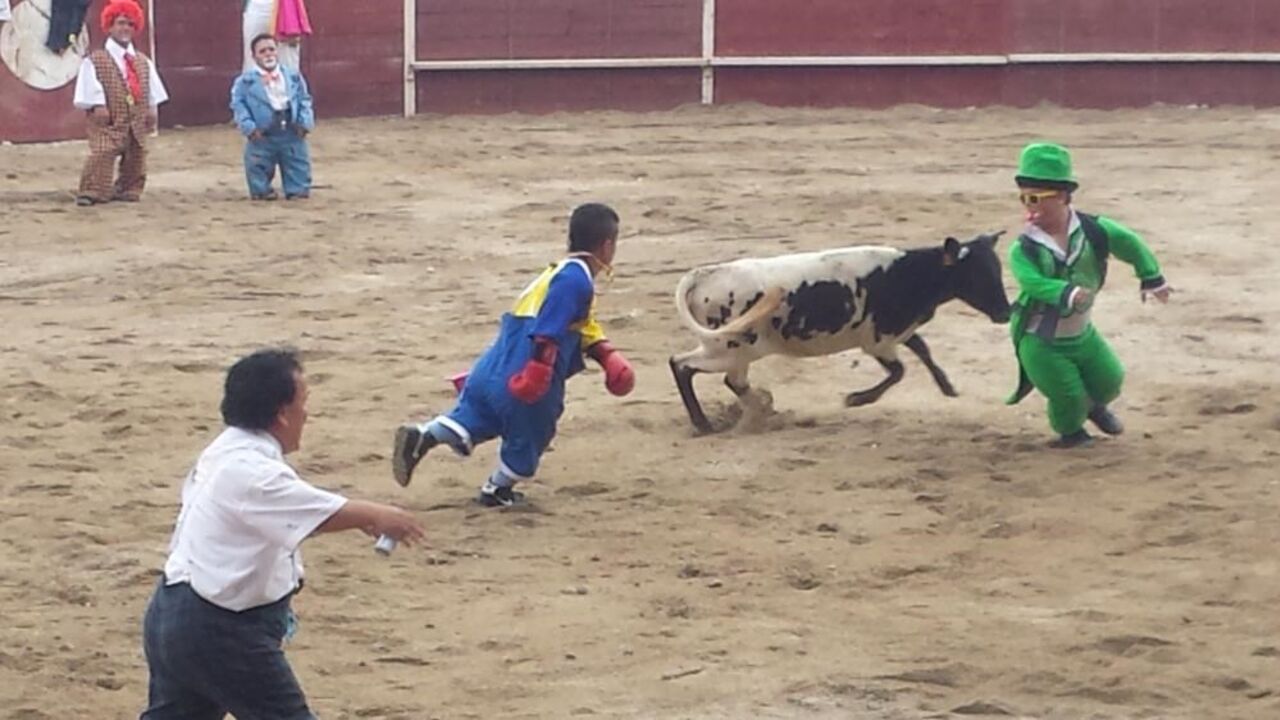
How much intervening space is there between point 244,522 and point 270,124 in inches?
420

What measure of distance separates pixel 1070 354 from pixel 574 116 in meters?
12.6

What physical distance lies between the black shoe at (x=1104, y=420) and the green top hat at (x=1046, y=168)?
2.82ft

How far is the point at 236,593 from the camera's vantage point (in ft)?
14.6

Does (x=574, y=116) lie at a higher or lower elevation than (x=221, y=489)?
lower

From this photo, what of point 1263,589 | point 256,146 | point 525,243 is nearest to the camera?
point 1263,589

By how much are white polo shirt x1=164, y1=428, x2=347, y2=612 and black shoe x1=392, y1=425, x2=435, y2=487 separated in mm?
2884

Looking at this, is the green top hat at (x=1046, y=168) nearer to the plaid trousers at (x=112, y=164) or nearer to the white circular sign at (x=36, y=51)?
the plaid trousers at (x=112, y=164)

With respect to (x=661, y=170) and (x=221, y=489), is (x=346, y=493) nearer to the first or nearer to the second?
(x=221, y=489)

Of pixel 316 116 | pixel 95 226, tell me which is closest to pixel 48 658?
pixel 95 226

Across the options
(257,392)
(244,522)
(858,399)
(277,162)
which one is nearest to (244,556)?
(244,522)

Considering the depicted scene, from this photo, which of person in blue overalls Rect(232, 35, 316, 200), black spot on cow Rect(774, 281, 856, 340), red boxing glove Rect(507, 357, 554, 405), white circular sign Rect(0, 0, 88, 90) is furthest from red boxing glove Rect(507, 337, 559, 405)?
white circular sign Rect(0, 0, 88, 90)

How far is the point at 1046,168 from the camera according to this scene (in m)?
7.89

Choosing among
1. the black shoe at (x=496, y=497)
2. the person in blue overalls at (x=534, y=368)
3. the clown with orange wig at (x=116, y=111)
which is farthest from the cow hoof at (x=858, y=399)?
the clown with orange wig at (x=116, y=111)

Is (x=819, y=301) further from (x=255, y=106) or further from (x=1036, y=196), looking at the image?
(x=255, y=106)
